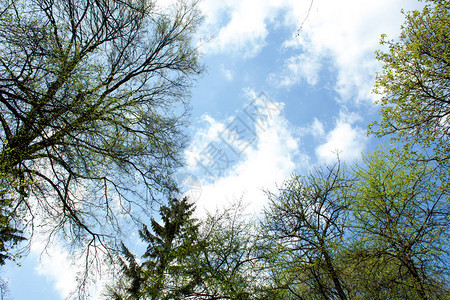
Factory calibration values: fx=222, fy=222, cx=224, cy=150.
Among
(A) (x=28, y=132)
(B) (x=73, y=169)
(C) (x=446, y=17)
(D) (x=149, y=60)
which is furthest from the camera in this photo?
(D) (x=149, y=60)

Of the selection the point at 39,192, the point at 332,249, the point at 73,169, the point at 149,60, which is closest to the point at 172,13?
the point at 149,60

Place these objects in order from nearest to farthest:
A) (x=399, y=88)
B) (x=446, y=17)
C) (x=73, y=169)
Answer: (x=446, y=17) → (x=399, y=88) → (x=73, y=169)

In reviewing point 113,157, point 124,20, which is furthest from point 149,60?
point 113,157

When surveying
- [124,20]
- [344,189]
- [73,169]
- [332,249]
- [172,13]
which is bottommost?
[332,249]

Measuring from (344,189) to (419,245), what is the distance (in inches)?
81.9

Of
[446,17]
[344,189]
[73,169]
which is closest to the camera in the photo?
[446,17]

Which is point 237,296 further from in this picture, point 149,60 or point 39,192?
point 149,60

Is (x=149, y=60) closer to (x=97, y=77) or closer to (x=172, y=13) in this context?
(x=172, y=13)

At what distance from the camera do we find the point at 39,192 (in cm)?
569

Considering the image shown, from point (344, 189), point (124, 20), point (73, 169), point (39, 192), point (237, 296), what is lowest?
point (237, 296)

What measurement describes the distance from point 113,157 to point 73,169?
108cm

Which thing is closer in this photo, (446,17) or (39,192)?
(446,17)

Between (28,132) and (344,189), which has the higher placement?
(28,132)

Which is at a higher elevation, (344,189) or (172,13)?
(172,13)
